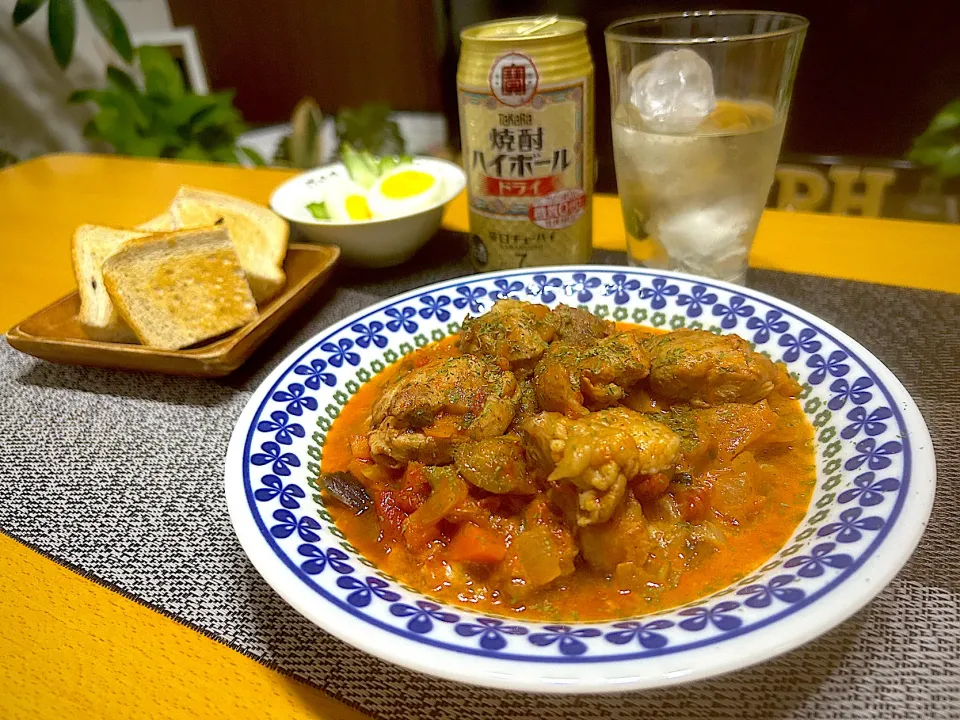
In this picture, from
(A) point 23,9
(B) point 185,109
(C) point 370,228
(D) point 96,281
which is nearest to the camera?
(D) point 96,281

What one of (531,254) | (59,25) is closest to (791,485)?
(531,254)

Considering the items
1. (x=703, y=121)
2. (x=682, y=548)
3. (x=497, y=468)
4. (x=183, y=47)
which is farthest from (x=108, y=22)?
(x=682, y=548)

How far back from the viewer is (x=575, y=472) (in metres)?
1.08

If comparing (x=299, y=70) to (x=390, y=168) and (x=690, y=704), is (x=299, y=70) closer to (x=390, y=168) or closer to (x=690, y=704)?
(x=390, y=168)

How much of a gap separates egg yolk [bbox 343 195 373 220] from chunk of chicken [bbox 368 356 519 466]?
1.22m

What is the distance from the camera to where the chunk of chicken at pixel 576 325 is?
161cm

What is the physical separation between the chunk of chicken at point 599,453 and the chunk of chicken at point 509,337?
1.00 feet

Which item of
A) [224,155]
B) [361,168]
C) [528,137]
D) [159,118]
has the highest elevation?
[528,137]

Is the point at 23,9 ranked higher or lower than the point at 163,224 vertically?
higher

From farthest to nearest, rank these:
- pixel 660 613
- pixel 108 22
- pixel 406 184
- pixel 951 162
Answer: pixel 108 22, pixel 951 162, pixel 406 184, pixel 660 613

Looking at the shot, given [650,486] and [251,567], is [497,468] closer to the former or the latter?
[650,486]

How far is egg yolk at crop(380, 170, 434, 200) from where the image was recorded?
256cm

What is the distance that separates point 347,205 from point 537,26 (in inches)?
36.7

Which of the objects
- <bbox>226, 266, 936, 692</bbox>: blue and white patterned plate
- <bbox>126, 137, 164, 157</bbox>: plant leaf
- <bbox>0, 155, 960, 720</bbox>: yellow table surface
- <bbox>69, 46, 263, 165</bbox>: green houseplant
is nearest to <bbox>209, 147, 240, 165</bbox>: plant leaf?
<bbox>69, 46, 263, 165</bbox>: green houseplant
